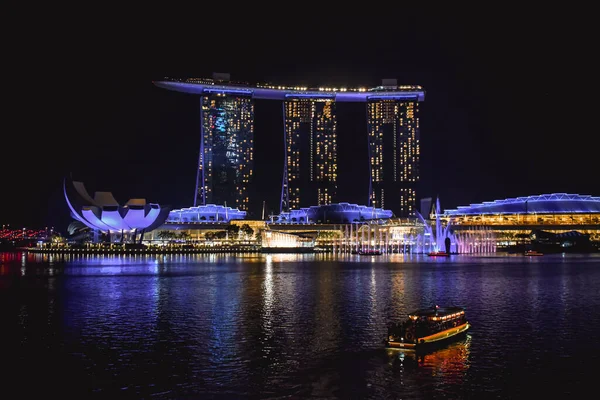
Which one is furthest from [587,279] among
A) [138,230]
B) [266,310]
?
[138,230]

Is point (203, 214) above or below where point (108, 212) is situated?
above

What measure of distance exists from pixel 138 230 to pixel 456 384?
88350 millimetres

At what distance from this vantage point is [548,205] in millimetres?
112500

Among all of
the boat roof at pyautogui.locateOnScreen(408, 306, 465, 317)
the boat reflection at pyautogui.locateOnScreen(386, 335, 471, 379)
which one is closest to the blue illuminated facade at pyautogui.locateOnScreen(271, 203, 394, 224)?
the boat roof at pyautogui.locateOnScreen(408, 306, 465, 317)

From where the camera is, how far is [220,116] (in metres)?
133

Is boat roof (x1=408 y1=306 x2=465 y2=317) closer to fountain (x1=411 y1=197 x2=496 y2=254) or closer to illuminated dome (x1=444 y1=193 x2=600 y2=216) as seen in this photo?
fountain (x1=411 y1=197 x2=496 y2=254)

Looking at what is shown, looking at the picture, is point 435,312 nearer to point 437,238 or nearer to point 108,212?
point 108,212

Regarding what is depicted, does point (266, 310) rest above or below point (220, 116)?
below

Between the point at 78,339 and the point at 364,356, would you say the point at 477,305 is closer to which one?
the point at 364,356

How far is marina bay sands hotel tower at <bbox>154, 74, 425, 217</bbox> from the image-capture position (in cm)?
13325

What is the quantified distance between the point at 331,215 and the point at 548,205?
41.2m

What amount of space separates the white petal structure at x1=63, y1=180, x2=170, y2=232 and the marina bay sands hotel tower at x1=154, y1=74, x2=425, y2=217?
38508mm

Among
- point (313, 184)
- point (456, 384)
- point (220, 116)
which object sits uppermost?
point (220, 116)

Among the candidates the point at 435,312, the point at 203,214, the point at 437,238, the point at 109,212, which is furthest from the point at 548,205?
the point at 435,312
